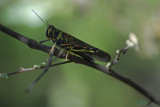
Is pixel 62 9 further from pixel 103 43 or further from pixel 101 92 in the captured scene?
pixel 101 92

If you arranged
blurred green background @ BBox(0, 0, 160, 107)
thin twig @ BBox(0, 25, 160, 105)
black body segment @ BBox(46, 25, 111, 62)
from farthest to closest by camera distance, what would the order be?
1. blurred green background @ BBox(0, 0, 160, 107)
2. black body segment @ BBox(46, 25, 111, 62)
3. thin twig @ BBox(0, 25, 160, 105)

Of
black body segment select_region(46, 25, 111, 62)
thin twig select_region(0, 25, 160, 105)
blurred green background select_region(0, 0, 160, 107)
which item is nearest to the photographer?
thin twig select_region(0, 25, 160, 105)

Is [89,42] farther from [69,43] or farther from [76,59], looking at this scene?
[76,59]

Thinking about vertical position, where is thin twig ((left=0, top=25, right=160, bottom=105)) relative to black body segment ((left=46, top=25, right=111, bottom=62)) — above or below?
above

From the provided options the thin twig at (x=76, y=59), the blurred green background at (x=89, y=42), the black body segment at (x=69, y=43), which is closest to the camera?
the thin twig at (x=76, y=59)

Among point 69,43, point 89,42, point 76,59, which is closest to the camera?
point 76,59

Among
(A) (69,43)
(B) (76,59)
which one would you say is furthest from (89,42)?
(B) (76,59)

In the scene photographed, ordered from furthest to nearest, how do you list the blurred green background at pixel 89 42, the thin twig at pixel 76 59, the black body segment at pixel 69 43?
the blurred green background at pixel 89 42, the black body segment at pixel 69 43, the thin twig at pixel 76 59

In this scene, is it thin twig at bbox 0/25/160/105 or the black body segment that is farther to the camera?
the black body segment
